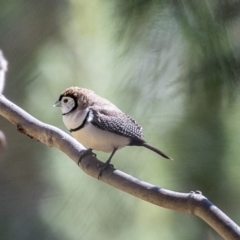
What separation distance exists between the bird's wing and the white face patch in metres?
0.04

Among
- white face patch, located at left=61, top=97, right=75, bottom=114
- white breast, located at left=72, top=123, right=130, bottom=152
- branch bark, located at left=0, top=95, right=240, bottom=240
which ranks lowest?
branch bark, located at left=0, top=95, right=240, bottom=240

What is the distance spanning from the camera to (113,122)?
2.93ft

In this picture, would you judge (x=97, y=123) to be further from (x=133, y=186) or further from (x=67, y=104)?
(x=133, y=186)

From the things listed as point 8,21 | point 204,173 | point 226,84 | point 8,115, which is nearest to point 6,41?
point 8,21

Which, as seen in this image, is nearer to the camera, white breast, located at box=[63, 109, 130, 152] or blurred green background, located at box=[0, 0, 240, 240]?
blurred green background, located at box=[0, 0, 240, 240]

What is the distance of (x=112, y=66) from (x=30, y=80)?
0.27 meters

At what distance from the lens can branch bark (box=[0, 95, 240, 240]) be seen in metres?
0.59

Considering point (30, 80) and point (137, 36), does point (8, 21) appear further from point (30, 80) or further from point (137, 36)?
point (137, 36)

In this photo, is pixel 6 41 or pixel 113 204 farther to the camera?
pixel 6 41

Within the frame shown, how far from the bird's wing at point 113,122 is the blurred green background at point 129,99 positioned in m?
0.02

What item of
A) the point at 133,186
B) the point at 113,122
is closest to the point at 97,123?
the point at 113,122

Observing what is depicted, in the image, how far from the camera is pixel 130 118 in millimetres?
838

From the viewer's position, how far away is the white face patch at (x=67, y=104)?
903 millimetres

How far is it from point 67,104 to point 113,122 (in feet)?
0.28
